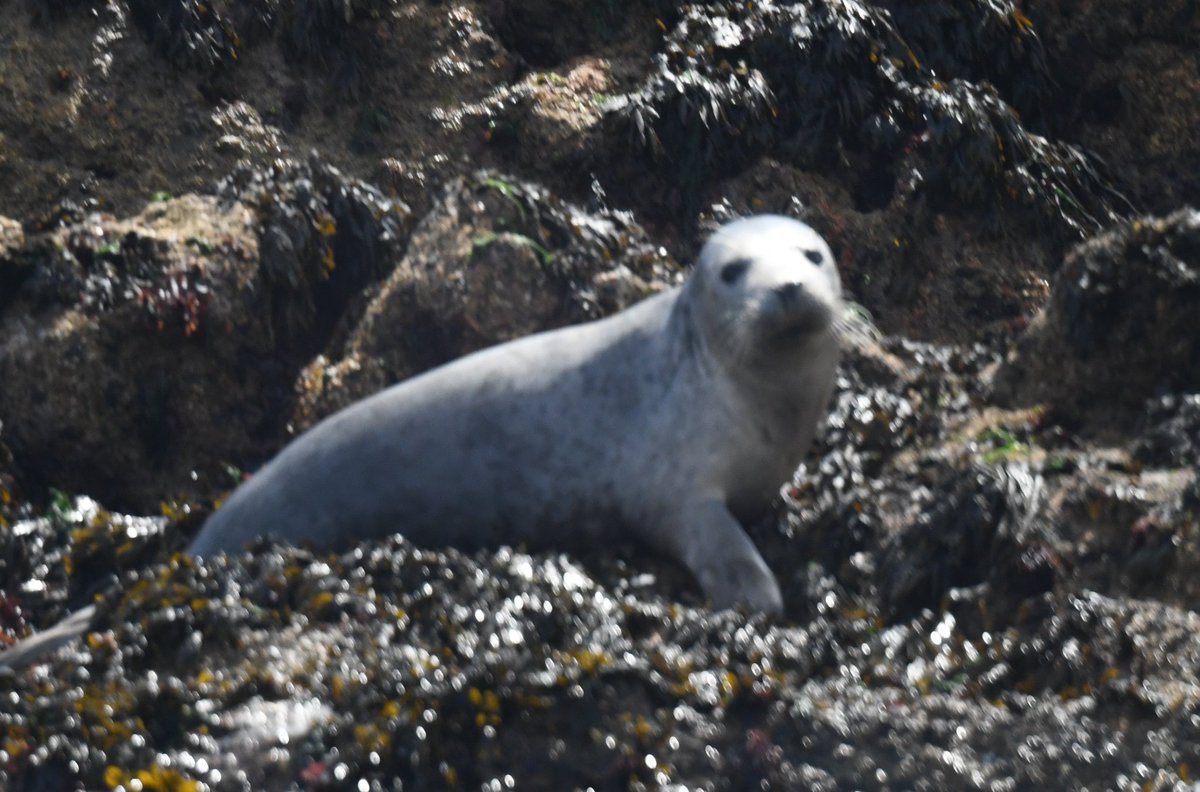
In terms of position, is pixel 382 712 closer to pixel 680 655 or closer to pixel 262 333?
pixel 680 655

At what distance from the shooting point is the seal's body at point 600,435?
6605 millimetres

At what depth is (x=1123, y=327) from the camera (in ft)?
24.0

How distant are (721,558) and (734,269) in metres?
1.14

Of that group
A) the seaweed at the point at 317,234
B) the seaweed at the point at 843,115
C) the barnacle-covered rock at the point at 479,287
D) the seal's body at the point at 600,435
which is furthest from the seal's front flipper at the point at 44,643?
the seaweed at the point at 843,115

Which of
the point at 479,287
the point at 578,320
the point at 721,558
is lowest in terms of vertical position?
the point at 721,558

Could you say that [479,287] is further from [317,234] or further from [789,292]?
[789,292]

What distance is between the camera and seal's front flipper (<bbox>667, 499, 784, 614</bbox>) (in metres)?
6.11

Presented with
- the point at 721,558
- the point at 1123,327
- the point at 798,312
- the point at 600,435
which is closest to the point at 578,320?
the point at 600,435

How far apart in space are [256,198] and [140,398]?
1.30m

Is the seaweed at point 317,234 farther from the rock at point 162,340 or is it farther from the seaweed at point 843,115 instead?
the seaweed at point 843,115

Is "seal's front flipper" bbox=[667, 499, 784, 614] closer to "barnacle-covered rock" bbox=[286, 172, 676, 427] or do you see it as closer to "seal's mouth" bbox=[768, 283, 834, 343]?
"seal's mouth" bbox=[768, 283, 834, 343]

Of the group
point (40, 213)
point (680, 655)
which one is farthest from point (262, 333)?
point (680, 655)

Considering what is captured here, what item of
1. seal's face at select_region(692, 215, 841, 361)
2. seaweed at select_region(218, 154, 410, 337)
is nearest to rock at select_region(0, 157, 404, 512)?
seaweed at select_region(218, 154, 410, 337)

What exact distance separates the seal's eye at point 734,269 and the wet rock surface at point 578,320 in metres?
0.94
